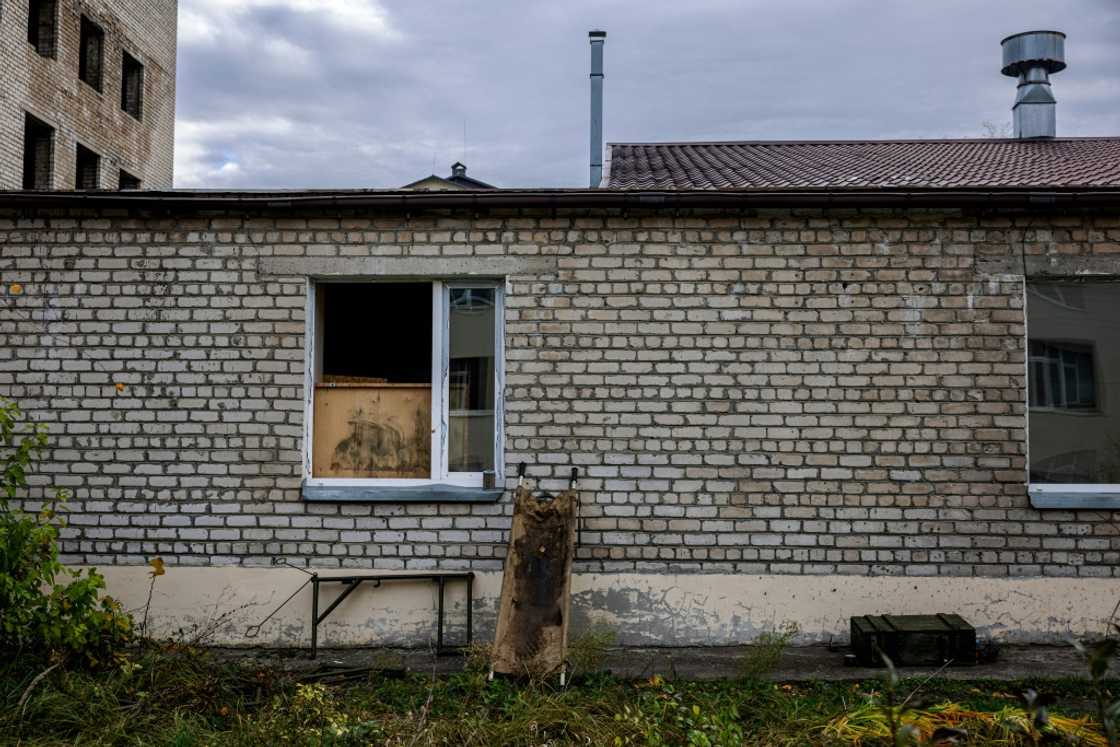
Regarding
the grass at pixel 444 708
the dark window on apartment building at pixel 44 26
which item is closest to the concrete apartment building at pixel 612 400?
the grass at pixel 444 708

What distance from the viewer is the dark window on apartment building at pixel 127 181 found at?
92.5 feet

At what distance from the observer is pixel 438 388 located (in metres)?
7.08

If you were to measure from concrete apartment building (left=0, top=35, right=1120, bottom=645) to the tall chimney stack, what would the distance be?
8.92 m

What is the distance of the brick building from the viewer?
681cm

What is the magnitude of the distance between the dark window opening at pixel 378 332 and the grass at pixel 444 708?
7.23ft

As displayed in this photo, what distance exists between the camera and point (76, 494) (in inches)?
275

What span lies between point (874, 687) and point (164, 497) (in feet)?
16.2

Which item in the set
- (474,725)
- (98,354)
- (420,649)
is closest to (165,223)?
(98,354)

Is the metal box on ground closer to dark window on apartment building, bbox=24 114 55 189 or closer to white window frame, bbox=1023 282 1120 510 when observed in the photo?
white window frame, bbox=1023 282 1120 510

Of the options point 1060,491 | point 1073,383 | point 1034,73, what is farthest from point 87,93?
point 1060,491

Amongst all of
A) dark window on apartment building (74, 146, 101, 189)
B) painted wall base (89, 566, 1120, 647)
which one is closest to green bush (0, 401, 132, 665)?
painted wall base (89, 566, 1120, 647)

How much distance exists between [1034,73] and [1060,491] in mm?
10603

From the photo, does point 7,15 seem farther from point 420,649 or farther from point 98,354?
point 420,649

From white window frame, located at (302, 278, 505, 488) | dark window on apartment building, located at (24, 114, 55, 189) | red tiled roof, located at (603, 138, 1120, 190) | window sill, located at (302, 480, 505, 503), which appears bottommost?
window sill, located at (302, 480, 505, 503)
